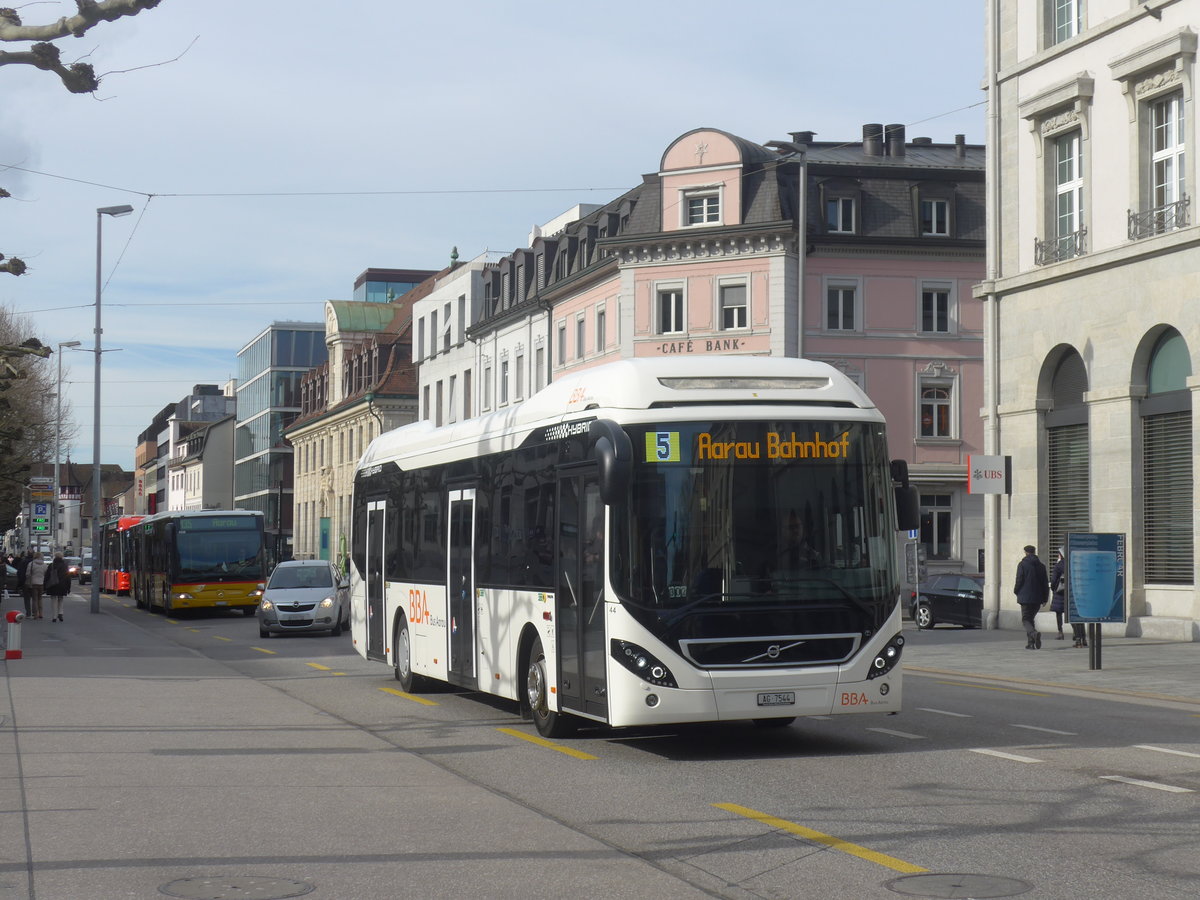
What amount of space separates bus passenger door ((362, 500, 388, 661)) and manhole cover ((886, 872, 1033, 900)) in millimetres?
12474

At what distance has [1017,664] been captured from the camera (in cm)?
2377

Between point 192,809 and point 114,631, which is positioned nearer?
point 192,809

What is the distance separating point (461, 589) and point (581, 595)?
3.72 metres

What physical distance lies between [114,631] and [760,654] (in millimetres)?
27852

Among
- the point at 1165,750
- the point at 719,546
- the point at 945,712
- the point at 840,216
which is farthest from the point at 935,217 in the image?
the point at 719,546

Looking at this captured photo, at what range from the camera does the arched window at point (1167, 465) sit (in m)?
28.5

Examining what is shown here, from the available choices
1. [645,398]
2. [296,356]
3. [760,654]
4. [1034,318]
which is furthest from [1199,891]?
[296,356]

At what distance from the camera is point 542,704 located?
13.7 m

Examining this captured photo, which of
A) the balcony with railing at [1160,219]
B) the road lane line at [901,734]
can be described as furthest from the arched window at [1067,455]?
the road lane line at [901,734]

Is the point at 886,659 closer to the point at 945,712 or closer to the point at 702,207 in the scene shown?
the point at 945,712

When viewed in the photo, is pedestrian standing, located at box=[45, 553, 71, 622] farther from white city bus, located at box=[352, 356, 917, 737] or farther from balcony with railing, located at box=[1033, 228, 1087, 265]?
white city bus, located at box=[352, 356, 917, 737]

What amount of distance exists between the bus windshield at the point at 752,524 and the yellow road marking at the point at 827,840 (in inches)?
90.7

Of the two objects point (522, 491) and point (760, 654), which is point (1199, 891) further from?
point (522, 491)

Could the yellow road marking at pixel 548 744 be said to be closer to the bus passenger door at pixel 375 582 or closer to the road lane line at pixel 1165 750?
the road lane line at pixel 1165 750
